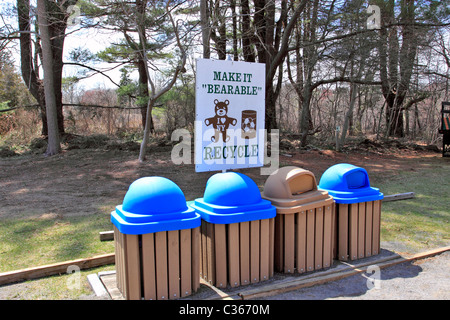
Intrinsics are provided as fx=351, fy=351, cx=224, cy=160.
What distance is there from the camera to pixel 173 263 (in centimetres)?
300

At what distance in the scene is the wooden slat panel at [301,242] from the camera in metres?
3.60

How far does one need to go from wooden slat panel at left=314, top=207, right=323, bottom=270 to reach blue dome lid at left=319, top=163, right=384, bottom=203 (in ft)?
1.38

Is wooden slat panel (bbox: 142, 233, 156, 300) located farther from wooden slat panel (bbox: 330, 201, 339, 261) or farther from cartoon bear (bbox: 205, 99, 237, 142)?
wooden slat panel (bbox: 330, 201, 339, 261)

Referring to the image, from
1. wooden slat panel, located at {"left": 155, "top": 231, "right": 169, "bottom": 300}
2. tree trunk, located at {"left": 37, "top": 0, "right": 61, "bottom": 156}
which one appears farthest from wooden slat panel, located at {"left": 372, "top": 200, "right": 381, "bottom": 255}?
tree trunk, located at {"left": 37, "top": 0, "right": 61, "bottom": 156}

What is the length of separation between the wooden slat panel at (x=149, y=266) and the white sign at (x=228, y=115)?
57.0 inches

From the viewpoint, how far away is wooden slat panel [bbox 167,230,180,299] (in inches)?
117

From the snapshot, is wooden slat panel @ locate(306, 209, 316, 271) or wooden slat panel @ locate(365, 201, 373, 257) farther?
wooden slat panel @ locate(365, 201, 373, 257)

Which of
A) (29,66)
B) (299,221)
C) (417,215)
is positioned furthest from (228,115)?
(29,66)

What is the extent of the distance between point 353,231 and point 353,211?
24 centimetres

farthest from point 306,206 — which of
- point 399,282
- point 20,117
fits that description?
point 20,117

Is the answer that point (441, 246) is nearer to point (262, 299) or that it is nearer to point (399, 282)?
point (399, 282)

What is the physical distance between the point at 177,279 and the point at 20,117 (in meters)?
16.1

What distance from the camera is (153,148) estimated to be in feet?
41.9

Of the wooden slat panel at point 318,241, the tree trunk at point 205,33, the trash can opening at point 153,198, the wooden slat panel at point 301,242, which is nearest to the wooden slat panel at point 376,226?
the wooden slat panel at point 318,241
